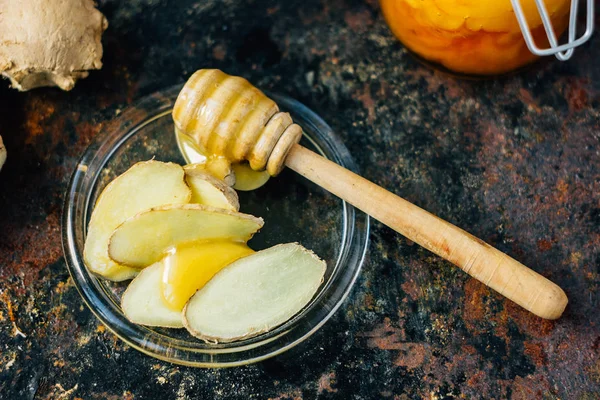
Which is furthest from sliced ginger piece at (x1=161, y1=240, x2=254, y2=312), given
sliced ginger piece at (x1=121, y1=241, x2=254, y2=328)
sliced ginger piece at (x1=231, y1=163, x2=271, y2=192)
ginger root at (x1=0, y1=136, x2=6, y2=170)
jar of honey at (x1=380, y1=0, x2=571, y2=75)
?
jar of honey at (x1=380, y1=0, x2=571, y2=75)

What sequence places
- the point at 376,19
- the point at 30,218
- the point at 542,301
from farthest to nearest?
1. the point at 376,19
2. the point at 30,218
3. the point at 542,301

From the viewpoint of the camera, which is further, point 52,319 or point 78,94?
point 78,94

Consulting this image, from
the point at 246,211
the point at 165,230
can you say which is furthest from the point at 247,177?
the point at 165,230

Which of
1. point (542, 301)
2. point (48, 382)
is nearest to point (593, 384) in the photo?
point (542, 301)

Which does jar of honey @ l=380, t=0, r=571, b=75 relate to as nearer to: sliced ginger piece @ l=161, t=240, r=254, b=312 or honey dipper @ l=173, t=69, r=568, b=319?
honey dipper @ l=173, t=69, r=568, b=319

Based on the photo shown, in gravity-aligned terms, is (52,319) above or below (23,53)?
below

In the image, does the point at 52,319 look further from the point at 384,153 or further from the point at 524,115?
the point at 524,115

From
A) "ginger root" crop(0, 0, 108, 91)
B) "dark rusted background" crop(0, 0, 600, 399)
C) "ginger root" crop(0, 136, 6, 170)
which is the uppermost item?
"ginger root" crop(0, 0, 108, 91)
